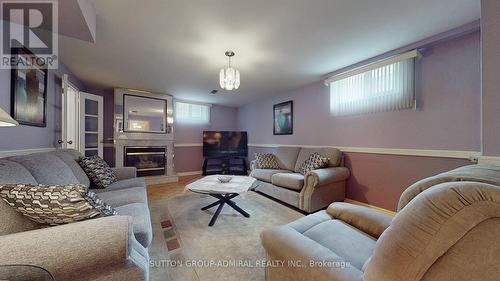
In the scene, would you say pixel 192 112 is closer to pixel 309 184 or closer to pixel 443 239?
pixel 309 184

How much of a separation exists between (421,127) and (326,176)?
1.26 m

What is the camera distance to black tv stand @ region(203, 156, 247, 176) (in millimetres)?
5230

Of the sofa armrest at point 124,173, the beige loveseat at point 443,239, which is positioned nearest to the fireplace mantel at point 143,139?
the sofa armrest at point 124,173

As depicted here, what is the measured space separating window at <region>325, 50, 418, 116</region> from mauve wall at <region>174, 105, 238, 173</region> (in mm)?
3512

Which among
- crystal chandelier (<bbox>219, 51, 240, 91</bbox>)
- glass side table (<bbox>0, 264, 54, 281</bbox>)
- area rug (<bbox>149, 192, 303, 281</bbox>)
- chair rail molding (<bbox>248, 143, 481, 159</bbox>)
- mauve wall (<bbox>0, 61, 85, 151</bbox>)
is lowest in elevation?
area rug (<bbox>149, 192, 303, 281</bbox>)

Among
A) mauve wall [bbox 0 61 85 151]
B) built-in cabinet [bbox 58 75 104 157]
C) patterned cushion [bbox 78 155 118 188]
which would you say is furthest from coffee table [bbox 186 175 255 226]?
built-in cabinet [bbox 58 75 104 157]

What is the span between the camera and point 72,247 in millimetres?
820

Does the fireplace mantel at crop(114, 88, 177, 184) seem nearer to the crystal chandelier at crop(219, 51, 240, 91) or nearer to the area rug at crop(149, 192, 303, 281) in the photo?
the area rug at crop(149, 192, 303, 281)

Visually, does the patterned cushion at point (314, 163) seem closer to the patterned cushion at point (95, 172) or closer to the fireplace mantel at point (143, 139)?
→ the patterned cushion at point (95, 172)

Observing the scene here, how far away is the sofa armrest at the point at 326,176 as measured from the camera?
2.54 meters

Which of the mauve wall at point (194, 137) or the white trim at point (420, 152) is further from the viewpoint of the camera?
the mauve wall at point (194, 137)

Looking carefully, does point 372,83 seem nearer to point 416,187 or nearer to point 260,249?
point 416,187

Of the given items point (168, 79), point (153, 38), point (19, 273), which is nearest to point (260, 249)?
point (19, 273)

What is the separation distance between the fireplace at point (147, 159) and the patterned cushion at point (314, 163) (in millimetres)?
3425
